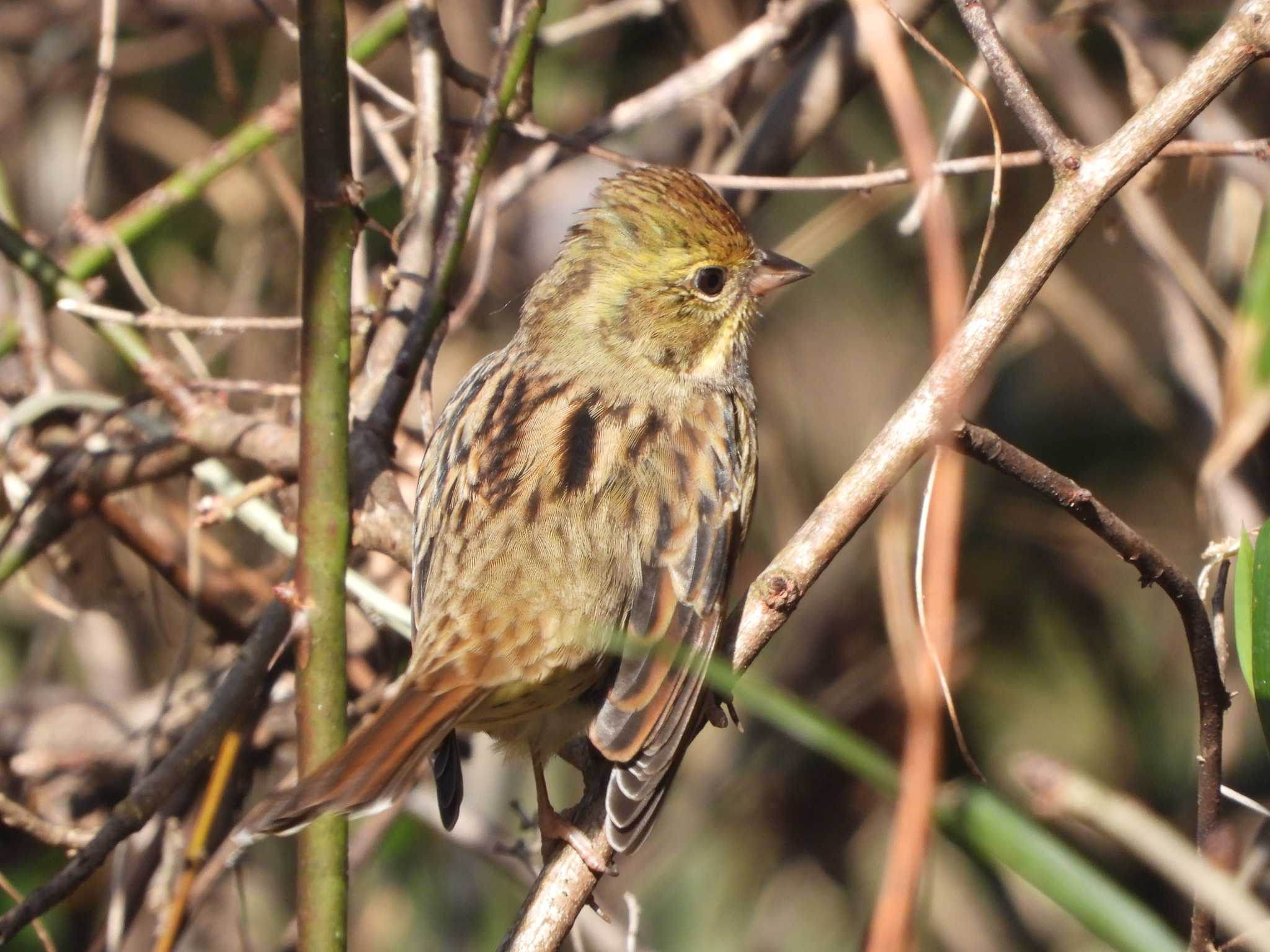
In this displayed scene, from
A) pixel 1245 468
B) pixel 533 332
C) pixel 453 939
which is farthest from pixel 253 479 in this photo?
pixel 1245 468

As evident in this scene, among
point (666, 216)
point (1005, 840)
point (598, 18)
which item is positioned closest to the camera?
point (1005, 840)

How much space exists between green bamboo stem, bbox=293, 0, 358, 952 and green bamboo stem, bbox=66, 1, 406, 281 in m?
0.79

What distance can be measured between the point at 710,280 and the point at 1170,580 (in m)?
1.37

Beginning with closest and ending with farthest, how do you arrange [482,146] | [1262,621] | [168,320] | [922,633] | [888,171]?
[922,633]
[1262,621]
[482,146]
[168,320]
[888,171]

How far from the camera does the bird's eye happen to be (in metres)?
2.85

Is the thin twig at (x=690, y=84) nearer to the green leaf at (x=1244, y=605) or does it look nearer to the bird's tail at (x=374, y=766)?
the bird's tail at (x=374, y=766)

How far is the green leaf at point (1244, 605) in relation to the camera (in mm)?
1607

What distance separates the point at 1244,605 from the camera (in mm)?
1647

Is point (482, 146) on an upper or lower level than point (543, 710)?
upper

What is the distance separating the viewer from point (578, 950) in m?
2.72

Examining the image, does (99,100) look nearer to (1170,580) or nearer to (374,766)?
(374,766)

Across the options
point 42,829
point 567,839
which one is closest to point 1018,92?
point 567,839

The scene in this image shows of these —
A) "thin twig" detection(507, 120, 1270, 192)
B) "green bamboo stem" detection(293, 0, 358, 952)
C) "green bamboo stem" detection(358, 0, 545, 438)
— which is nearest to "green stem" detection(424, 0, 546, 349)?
"green bamboo stem" detection(358, 0, 545, 438)

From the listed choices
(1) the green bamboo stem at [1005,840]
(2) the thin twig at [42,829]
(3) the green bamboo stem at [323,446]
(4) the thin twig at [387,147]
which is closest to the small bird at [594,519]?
(3) the green bamboo stem at [323,446]
